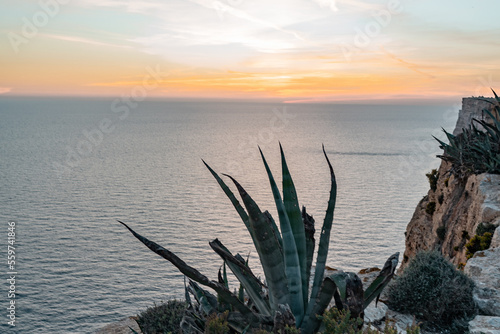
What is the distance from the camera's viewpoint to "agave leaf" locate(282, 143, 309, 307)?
3.77 m

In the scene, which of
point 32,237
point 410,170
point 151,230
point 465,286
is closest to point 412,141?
point 410,170

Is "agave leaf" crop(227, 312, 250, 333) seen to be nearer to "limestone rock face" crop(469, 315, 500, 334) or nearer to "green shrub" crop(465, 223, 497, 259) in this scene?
"limestone rock face" crop(469, 315, 500, 334)

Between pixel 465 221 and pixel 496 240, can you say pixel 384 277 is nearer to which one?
pixel 496 240

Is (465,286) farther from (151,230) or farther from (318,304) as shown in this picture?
(151,230)

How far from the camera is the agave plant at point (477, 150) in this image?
40.1 feet

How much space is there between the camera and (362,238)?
41000 millimetres

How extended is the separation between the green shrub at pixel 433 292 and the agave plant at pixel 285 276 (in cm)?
256

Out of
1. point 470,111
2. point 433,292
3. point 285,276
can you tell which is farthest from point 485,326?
point 470,111

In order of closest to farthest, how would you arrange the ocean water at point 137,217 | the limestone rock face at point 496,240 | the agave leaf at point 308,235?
the agave leaf at point 308,235 → the limestone rock face at point 496,240 → the ocean water at point 137,217

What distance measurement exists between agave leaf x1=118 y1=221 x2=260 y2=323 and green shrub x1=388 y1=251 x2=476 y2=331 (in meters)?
3.32

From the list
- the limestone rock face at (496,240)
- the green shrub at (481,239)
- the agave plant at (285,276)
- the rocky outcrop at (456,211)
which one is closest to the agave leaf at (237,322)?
the agave plant at (285,276)

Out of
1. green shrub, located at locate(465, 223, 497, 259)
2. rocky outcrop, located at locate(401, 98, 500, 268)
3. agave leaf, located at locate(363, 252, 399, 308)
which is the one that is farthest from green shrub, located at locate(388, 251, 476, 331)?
green shrub, located at locate(465, 223, 497, 259)

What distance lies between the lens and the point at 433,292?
20.2 ft

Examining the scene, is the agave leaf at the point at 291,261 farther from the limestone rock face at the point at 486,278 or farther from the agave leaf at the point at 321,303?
the limestone rock face at the point at 486,278
